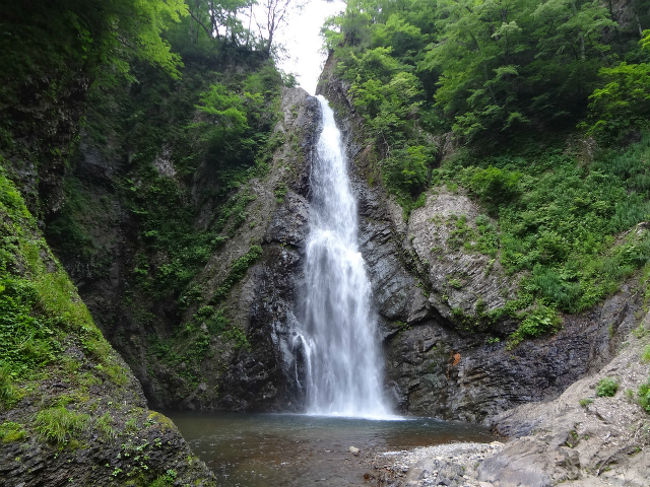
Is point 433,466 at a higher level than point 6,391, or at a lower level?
lower

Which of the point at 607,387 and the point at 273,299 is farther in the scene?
the point at 273,299

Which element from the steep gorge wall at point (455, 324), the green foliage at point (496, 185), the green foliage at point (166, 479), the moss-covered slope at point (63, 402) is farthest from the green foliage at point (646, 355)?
the green foliage at point (496, 185)

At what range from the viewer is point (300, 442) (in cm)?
751

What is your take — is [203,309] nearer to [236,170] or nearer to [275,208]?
[275,208]

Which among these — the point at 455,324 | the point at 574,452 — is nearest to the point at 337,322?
the point at 455,324

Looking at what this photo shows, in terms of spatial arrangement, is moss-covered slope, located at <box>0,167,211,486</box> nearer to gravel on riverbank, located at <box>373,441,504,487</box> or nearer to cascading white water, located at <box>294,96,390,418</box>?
gravel on riverbank, located at <box>373,441,504,487</box>

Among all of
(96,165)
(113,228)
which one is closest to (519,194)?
(113,228)

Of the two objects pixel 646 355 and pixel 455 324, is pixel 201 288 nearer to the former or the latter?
pixel 455 324

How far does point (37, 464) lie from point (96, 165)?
14.3 metres

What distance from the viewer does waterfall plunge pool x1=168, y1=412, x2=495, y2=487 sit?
570 centimetres

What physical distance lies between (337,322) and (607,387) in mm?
8830

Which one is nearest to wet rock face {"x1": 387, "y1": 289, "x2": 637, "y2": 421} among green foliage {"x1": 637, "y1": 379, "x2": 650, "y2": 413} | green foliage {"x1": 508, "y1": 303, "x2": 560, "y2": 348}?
green foliage {"x1": 508, "y1": 303, "x2": 560, "y2": 348}

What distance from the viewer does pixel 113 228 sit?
14570 mm

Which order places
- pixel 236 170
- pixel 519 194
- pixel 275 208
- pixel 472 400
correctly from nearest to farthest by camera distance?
pixel 472 400, pixel 519 194, pixel 275 208, pixel 236 170
